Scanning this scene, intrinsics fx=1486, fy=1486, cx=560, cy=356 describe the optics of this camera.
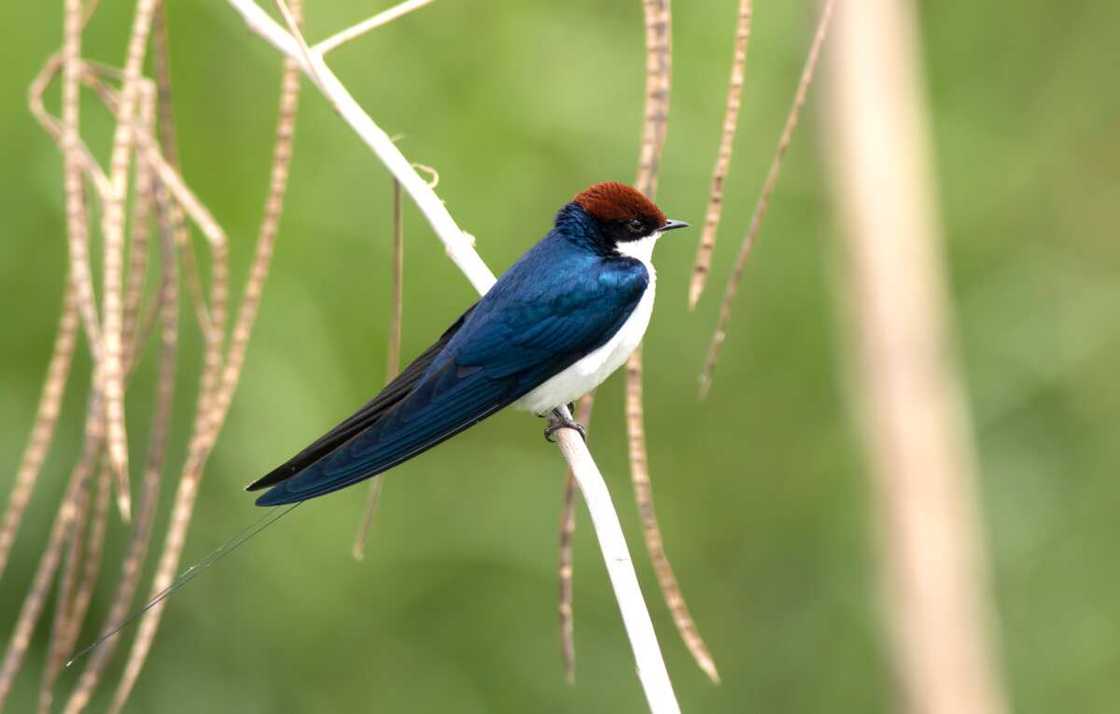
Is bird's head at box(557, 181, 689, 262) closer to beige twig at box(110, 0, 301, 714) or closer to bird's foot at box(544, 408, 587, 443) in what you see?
bird's foot at box(544, 408, 587, 443)

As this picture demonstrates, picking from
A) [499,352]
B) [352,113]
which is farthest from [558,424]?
[352,113]

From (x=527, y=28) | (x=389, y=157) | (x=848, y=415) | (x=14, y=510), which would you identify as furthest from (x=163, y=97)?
(x=848, y=415)

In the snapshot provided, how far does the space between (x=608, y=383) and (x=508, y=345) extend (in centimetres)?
78

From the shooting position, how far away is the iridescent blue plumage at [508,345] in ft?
5.71

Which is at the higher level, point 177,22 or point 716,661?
point 177,22

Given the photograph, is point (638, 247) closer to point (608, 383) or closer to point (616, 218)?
point (616, 218)

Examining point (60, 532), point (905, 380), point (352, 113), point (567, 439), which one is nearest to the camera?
point (60, 532)

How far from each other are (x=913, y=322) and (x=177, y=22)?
1.40 m

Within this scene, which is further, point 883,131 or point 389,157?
point 883,131

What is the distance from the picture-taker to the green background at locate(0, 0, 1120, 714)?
2535 millimetres

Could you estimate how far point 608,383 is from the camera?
2756 mm

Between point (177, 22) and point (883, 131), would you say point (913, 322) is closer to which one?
point (883, 131)

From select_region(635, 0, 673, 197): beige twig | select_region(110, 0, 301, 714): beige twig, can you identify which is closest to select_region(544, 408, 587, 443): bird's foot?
select_region(110, 0, 301, 714): beige twig

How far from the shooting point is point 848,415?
2947 millimetres
